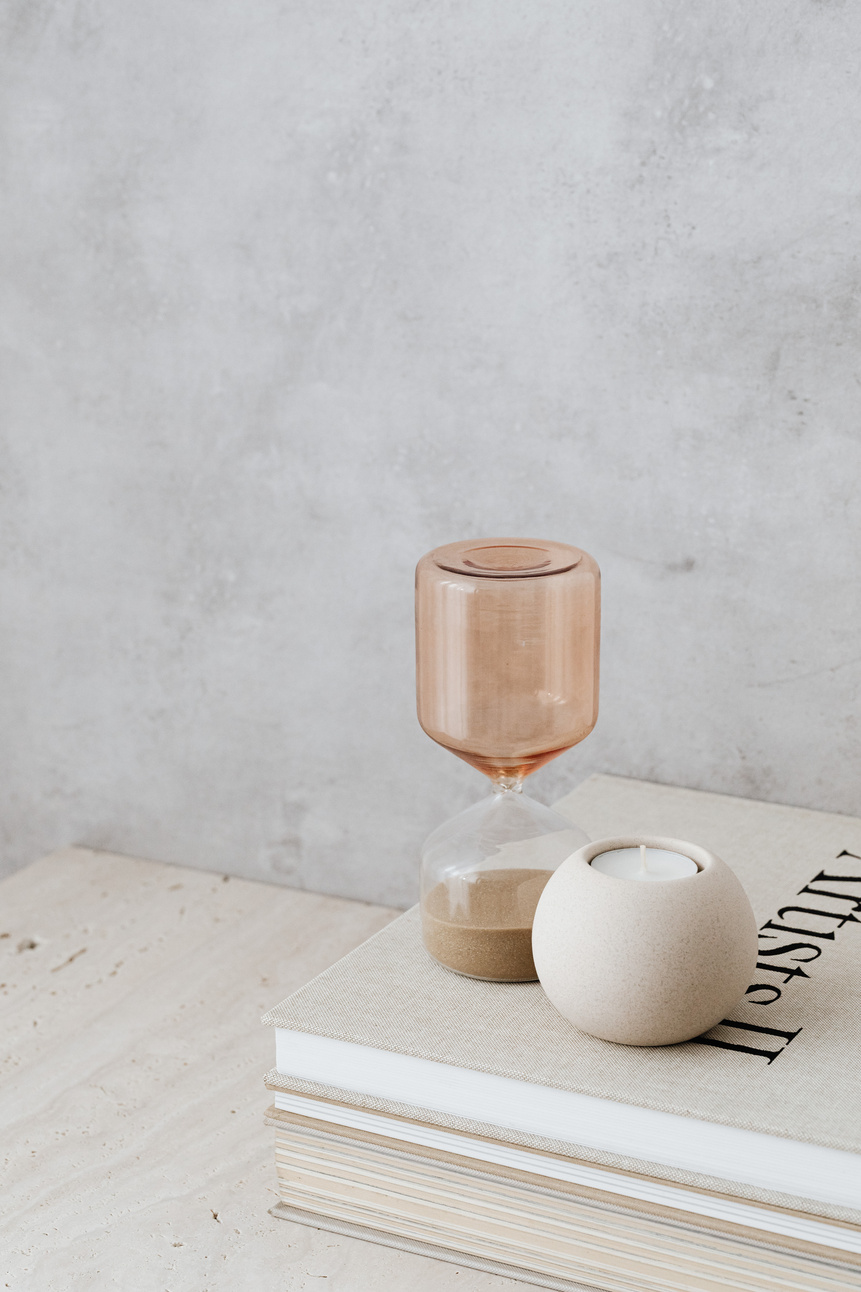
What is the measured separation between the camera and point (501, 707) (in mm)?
668

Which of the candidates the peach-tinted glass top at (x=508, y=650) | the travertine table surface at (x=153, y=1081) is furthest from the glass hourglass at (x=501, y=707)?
the travertine table surface at (x=153, y=1081)

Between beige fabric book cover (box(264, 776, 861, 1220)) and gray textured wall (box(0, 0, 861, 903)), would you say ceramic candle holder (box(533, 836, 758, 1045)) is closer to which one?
beige fabric book cover (box(264, 776, 861, 1220))

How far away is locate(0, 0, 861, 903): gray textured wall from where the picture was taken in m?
0.83

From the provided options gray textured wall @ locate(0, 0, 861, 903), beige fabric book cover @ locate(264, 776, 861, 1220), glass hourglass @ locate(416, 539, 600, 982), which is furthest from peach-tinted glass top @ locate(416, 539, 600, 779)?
gray textured wall @ locate(0, 0, 861, 903)

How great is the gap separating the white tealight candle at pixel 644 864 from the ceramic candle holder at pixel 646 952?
0.01 meters

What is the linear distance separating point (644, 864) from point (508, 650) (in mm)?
121

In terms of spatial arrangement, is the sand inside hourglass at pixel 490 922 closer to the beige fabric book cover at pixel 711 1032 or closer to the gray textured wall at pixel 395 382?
the beige fabric book cover at pixel 711 1032

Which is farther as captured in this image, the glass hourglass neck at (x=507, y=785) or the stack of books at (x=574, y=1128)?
the glass hourglass neck at (x=507, y=785)

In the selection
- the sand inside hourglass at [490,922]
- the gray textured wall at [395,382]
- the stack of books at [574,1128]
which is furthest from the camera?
the gray textured wall at [395,382]

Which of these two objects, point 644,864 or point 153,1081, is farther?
point 153,1081

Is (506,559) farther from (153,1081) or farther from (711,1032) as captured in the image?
(153,1081)

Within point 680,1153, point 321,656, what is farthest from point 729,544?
point 680,1153

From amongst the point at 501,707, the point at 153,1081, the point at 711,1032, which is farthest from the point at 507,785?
the point at 153,1081

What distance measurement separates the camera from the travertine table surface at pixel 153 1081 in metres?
0.65
